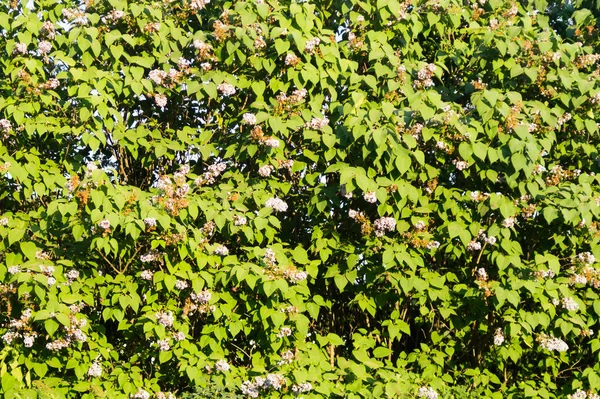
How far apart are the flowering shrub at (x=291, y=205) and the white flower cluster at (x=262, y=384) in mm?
16

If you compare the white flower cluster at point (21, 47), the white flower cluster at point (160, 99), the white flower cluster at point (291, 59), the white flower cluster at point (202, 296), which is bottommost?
the white flower cluster at point (202, 296)

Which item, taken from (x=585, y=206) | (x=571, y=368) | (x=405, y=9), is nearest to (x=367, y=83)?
(x=405, y=9)

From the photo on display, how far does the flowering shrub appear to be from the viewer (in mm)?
5578

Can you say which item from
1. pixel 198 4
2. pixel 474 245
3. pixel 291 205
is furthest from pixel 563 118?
pixel 198 4

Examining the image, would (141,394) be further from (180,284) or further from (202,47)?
(202,47)

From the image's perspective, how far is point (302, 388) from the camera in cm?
544

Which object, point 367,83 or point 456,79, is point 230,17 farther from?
point 456,79

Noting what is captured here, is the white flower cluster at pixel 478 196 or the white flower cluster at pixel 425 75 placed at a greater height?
the white flower cluster at pixel 425 75

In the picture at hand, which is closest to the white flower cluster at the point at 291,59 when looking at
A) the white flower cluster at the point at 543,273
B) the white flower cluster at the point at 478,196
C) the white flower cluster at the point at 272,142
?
the white flower cluster at the point at 272,142

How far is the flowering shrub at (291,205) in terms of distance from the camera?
558cm

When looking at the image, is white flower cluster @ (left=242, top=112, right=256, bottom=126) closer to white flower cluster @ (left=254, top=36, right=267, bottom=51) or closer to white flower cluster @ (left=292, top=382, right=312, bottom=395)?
white flower cluster @ (left=254, top=36, right=267, bottom=51)

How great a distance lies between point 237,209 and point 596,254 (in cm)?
251

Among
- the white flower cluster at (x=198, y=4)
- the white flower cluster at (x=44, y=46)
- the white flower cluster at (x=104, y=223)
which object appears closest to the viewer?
the white flower cluster at (x=104, y=223)

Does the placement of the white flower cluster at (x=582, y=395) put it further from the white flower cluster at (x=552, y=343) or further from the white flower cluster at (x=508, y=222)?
the white flower cluster at (x=508, y=222)
